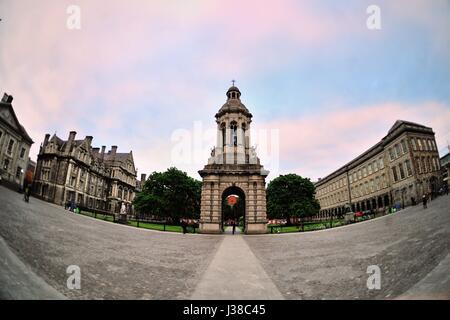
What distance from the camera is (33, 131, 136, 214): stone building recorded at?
630 cm

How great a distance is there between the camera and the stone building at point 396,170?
18.1ft

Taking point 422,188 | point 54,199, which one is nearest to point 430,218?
point 422,188

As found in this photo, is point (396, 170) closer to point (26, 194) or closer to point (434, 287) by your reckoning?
point (434, 287)

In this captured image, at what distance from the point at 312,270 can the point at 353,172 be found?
172 inches

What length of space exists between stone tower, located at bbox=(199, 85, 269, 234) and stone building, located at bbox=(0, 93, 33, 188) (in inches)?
1003

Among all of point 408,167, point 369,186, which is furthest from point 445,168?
point 369,186

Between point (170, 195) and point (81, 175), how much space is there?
3511 centimetres

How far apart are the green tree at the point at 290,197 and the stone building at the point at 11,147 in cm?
4709

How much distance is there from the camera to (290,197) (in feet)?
163

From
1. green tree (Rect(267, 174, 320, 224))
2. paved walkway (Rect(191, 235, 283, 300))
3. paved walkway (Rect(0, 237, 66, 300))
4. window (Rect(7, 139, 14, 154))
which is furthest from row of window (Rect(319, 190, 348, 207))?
green tree (Rect(267, 174, 320, 224))

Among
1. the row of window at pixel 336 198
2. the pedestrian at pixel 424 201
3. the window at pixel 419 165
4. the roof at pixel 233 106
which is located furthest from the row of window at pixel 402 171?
the roof at pixel 233 106

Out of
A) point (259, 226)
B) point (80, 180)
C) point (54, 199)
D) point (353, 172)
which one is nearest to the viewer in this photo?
point (54, 199)
